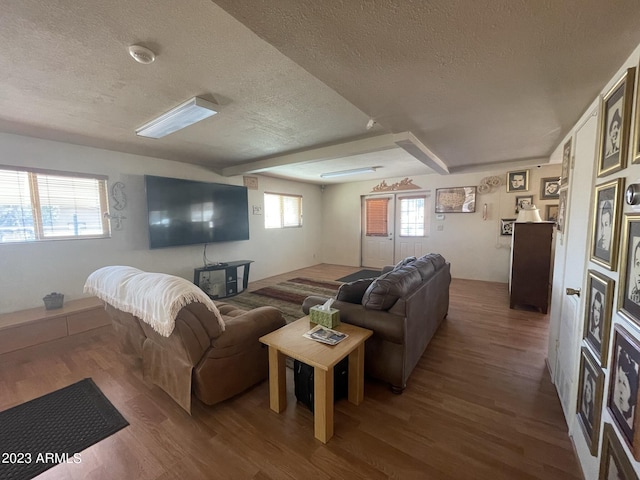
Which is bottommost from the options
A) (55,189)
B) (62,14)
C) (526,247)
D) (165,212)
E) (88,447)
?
(88,447)

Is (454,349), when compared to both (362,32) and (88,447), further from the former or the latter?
(88,447)

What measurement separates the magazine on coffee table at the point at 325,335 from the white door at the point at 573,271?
1409mm

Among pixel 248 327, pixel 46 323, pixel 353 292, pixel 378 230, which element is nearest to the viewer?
pixel 248 327

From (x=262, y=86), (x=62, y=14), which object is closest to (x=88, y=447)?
(x=62, y=14)

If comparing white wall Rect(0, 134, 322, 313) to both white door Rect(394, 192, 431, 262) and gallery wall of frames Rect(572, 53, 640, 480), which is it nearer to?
white door Rect(394, 192, 431, 262)

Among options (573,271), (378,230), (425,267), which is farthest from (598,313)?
(378,230)

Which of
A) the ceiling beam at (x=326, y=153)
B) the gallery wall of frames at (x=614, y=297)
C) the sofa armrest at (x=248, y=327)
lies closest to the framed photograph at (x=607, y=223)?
the gallery wall of frames at (x=614, y=297)

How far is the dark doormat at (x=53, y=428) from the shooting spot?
4.63 ft

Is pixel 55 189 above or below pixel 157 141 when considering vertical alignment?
below

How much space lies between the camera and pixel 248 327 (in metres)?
1.86

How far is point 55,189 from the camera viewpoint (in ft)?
10.1

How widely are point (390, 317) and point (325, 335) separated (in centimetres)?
51

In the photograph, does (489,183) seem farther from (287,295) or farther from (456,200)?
(287,295)

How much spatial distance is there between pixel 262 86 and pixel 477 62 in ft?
4.54
